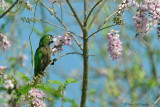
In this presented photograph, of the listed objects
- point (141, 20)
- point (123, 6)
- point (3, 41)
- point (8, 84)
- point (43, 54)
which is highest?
point (123, 6)

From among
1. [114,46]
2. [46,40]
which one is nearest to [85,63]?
[114,46]

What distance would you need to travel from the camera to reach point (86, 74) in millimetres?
2529

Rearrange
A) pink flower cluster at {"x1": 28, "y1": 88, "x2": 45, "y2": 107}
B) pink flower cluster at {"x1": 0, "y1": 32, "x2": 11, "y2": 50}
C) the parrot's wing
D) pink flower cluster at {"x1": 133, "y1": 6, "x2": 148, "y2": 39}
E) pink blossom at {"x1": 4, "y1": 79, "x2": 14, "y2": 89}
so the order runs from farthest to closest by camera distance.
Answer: pink flower cluster at {"x1": 0, "y1": 32, "x2": 11, "y2": 50} → the parrot's wing → pink flower cluster at {"x1": 133, "y1": 6, "x2": 148, "y2": 39} → pink flower cluster at {"x1": 28, "y1": 88, "x2": 45, "y2": 107} → pink blossom at {"x1": 4, "y1": 79, "x2": 14, "y2": 89}

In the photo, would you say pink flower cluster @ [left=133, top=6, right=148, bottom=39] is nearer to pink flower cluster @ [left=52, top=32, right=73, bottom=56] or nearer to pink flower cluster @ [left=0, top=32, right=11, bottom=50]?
pink flower cluster @ [left=52, top=32, right=73, bottom=56]

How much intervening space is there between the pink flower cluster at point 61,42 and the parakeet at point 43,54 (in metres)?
0.29

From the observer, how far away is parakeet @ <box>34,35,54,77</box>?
3.12 metres

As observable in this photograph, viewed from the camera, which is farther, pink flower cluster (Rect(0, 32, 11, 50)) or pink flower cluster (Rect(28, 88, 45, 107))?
pink flower cluster (Rect(0, 32, 11, 50))

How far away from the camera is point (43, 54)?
3.23 metres

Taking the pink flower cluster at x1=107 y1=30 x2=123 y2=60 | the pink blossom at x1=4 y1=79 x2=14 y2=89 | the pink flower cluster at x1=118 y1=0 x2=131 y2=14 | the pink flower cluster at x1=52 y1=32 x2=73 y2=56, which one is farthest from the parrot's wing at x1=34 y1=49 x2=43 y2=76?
the pink flower cluster at x1=118 y1=0 x2=131 y2=14

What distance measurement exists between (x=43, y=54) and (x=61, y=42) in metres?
0.46

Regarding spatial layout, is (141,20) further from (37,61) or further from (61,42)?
(37,61)

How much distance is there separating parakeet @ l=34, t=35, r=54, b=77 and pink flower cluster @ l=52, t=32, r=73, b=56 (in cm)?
29

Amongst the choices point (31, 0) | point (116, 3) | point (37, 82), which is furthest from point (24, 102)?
point (116, 3)

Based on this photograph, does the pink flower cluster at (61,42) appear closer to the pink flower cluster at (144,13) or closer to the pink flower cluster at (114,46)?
the pink flower cluster at (114,46)
